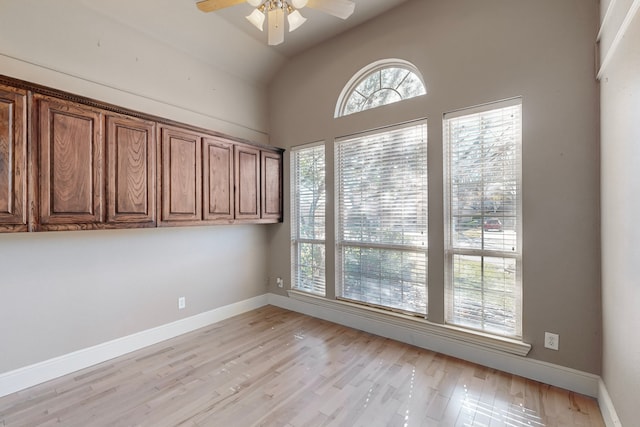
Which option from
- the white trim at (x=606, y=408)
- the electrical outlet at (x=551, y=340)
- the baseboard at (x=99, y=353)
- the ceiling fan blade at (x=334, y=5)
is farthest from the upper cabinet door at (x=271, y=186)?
the white trim at (x=606, y=408)

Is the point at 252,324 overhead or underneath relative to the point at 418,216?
underneath

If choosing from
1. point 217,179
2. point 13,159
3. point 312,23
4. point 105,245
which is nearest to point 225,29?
point 312,23

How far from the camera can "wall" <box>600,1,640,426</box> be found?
1452 millimetres

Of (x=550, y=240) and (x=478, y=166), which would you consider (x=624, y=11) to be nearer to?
(x=478, y=166)

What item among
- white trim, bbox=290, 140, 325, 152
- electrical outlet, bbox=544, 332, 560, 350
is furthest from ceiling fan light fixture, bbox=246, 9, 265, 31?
electrical outlet, bbox=544, 332, 560, 350

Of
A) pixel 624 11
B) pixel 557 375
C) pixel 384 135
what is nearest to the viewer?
pixel 624 11

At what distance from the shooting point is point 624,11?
1.56 m

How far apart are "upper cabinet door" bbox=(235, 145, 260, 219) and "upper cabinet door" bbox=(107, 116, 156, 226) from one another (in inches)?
38.7

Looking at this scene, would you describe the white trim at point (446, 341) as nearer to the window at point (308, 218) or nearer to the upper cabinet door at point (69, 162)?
the window at point (308, 218)

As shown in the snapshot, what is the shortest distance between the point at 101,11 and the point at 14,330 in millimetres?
2892

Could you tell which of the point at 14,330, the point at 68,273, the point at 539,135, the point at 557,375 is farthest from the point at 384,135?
the point at 14,330

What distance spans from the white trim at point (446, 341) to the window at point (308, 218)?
0.27 m

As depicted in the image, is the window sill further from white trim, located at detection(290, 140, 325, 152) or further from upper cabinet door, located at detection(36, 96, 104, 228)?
upper cabinet door, located at detection(36, 96, 104, 228)

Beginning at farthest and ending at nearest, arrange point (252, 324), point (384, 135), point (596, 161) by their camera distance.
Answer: point (252, 324)
point (384, 135)
point (596, 161)
